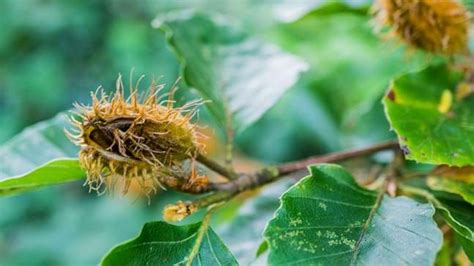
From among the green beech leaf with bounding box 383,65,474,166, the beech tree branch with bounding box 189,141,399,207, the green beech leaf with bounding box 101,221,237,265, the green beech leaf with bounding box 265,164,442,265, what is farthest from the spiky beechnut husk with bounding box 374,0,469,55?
the green beech leaf with bounding box 101,221,237,265

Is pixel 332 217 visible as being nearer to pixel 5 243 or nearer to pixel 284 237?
pixel 284 237

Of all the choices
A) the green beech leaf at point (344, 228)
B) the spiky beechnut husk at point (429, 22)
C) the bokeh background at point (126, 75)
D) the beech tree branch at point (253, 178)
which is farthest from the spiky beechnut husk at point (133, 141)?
the spiky beechnut husk at point (429, 22)

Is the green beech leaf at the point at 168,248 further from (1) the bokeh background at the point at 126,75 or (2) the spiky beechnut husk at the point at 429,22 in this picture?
(2) the spiky beechnut husk at the point at 429,22

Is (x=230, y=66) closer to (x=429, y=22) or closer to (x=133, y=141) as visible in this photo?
(x=429, y=22)

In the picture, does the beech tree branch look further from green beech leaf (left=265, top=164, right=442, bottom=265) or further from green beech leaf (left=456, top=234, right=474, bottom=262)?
green beech leaf (left=456, top=234, right=474, bottom=262)

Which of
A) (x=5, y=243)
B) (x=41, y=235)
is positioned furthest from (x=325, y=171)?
(x=5, y=243)

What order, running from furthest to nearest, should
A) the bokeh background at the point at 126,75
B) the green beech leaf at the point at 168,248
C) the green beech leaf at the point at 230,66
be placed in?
the bokeh background at the point at 126,75
the green beech leaf at the point at 230,66
the green beech leaf at the point at 168,248
